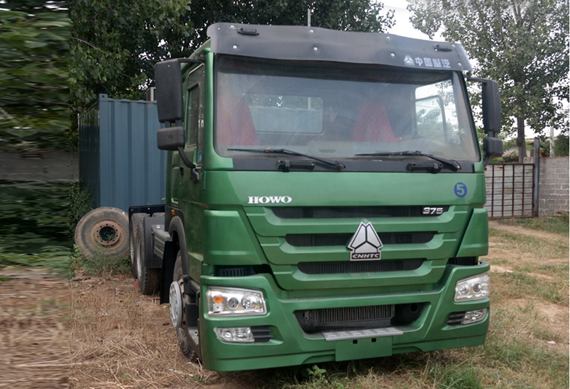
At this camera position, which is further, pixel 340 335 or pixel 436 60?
pixel 436 60

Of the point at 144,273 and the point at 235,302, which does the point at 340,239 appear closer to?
the point at 235,302

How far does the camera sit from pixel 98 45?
10.4 meters

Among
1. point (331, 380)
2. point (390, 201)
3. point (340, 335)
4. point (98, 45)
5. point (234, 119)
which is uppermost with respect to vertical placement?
point (98, 45)

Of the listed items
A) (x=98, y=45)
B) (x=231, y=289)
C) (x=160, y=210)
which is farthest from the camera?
(x=98, y=45)

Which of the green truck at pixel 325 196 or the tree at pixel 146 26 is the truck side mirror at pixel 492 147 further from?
the tree at pixel 146 26

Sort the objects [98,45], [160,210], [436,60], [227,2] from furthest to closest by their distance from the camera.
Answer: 1. [227,2]
2. [98,45]
3. [160,210]
4. [436,60]

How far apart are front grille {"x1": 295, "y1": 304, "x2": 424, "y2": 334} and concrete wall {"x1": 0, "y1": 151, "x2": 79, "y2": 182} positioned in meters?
1.81

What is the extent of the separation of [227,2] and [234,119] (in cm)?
1261

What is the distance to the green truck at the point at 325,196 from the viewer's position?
12.1 feet

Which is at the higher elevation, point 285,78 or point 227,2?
point 227,2

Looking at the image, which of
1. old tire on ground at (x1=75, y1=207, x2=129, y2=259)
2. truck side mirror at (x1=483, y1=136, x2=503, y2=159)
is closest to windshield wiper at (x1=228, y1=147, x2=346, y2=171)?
truck side mirror at (x1=483, y1=136, x2=503, y2=159)

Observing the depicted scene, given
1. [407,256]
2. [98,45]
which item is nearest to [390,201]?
[407,256]

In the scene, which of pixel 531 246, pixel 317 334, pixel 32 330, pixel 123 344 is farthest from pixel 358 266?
pixel 531 246

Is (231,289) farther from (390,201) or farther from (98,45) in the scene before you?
(98,45)
